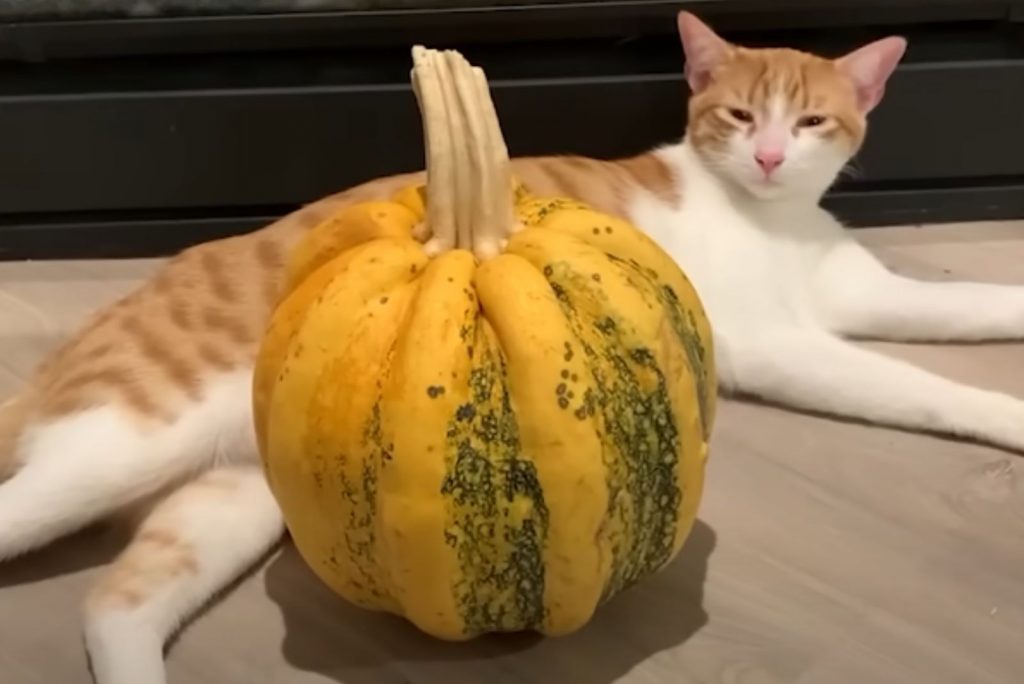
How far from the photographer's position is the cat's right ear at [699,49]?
1480 mm

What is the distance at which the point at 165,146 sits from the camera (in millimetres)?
1671

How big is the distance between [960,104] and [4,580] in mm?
1324

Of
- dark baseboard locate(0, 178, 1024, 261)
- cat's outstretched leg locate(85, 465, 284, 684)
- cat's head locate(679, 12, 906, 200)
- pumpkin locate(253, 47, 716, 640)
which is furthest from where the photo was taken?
dark baseboard locate(0, 178, 1024, 261)

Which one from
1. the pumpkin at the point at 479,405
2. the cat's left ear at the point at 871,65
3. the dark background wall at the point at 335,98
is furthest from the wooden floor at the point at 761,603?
the dark background wall at the point at 335,98

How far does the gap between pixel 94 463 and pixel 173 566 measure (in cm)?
12

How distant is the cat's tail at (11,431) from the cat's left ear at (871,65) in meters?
0.98

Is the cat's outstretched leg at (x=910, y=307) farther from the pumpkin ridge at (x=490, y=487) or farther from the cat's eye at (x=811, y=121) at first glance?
the pumpkin ridge at (x=490, y=487)

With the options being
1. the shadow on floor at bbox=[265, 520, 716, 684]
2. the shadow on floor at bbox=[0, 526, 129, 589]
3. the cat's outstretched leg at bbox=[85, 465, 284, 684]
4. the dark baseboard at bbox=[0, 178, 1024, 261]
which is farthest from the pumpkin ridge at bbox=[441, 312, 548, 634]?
the dark baseboard at bbox=[0, 178, 1024, 261]

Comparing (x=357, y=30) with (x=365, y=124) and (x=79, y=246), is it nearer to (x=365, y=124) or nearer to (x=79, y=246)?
(x=365, y=124)

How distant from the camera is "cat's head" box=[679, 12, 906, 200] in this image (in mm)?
1457

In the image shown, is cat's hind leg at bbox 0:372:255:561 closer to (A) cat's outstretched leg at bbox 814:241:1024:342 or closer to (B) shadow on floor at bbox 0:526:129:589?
(B) shadow on floor at bbox 0:526:129:589

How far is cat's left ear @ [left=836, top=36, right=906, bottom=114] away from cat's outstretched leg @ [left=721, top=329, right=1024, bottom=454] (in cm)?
30

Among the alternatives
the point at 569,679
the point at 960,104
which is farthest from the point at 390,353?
the point at 960,104

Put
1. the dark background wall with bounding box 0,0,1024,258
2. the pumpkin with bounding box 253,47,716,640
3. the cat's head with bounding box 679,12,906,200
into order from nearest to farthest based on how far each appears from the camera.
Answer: the pumpkin with bounding box 253,47,716,640 → the cat's head with bounding box 679,12,906,200 → the dark background wall with bounding box 0,0,1024,258
